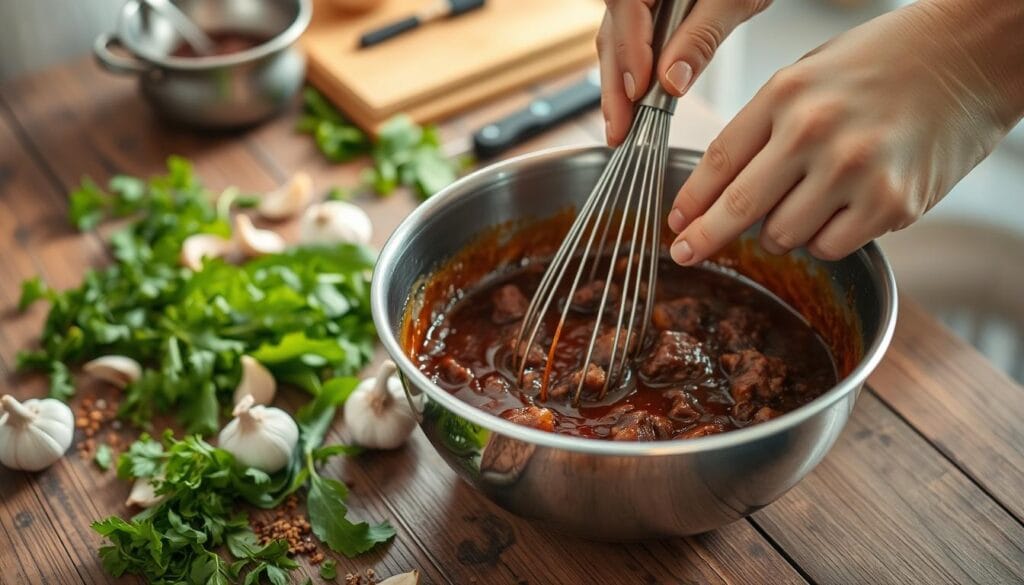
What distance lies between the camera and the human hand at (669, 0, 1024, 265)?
1220 mm

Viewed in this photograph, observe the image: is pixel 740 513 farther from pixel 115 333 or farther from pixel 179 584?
pixel 115 333

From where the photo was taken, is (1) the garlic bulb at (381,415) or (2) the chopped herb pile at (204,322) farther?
(2) the chopped herb pile at (204,322)

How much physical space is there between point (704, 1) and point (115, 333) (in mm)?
1068

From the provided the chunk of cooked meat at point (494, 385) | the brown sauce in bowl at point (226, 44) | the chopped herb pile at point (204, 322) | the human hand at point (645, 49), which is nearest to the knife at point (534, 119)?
the chopped herb pile at point (204, 322)

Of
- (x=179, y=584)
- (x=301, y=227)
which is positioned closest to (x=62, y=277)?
(x=301, y=227)

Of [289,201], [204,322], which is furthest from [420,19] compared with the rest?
[204,322]

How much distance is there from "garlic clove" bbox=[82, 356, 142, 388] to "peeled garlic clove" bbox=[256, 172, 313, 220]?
0.46 meters

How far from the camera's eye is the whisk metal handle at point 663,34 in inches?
55.3

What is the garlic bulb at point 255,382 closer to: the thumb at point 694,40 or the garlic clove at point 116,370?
the garlic clove at point 116,370

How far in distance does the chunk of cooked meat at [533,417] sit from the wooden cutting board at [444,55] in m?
1.01

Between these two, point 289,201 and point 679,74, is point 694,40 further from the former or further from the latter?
point 289,201

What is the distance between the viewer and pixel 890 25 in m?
1.28

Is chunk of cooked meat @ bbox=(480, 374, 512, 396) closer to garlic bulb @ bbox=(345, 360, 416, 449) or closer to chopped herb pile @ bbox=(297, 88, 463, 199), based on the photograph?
garlic bulb @ bbox=(345, 360, 416, 449)

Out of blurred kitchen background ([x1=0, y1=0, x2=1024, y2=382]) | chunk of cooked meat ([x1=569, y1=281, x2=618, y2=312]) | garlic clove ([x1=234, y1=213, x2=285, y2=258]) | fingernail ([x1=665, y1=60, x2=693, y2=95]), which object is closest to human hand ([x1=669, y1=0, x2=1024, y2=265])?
fingernail ([x1=665, y1=60, x2=693, y2=95])
